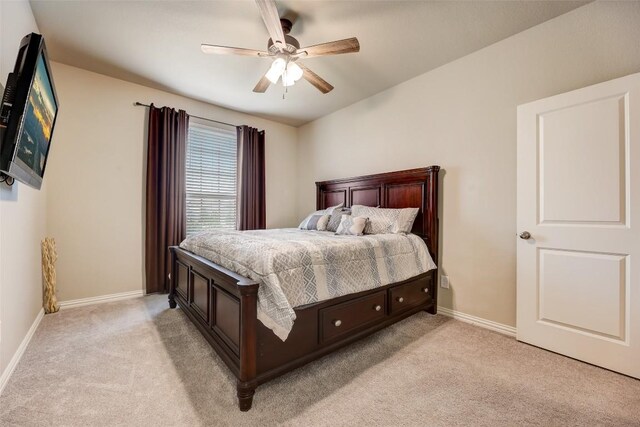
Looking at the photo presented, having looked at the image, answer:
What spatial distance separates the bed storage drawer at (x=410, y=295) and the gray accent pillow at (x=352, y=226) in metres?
0.69

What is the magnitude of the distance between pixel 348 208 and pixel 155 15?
282 centimetres

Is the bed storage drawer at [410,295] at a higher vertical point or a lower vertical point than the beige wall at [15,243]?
lower

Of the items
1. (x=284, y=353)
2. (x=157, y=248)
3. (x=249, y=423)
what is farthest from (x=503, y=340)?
(x=157, y=248)

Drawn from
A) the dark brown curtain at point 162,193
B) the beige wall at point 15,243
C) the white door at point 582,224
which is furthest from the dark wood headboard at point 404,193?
the beige wall at point 15,243

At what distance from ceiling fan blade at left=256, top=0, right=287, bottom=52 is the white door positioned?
6.93 ft

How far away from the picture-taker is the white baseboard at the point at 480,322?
246 cm

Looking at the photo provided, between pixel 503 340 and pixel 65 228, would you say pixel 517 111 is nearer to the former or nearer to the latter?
Answer: pixel 503 340

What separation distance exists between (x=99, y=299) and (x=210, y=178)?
2.04 metres

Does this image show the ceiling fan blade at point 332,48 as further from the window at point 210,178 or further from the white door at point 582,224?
the window at point 210,178

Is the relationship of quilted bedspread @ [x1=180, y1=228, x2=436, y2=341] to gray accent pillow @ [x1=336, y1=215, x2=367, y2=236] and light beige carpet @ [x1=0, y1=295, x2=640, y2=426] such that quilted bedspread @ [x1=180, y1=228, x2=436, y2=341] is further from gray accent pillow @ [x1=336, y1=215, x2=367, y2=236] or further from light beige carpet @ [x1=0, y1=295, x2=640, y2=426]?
light beige carpet @ [x1=0, y1=295, x2=640, y2=426]

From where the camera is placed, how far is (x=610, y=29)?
6.56 feet

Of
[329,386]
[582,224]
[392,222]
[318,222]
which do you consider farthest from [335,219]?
[582,224]

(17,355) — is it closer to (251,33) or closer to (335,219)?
(335,219)

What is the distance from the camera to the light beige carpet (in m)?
1.43
